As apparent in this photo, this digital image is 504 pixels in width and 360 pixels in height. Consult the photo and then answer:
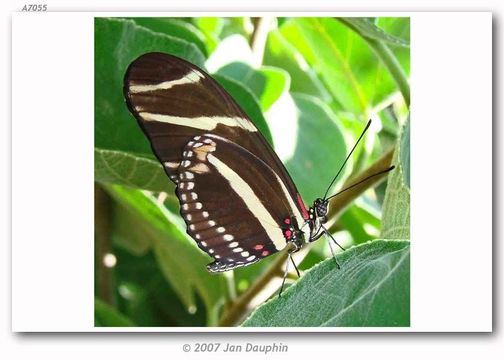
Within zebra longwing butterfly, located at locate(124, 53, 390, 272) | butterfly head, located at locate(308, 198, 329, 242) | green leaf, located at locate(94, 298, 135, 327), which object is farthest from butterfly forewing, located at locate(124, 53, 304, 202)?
green leaf, located at locate(94, 298, 135, 327)

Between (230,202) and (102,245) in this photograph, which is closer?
(230,202)

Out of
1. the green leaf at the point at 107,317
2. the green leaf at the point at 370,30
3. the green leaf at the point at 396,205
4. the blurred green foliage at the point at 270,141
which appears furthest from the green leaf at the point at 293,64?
the green leaf at the point at 107,317

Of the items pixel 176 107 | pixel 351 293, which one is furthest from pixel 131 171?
pixel 351 293

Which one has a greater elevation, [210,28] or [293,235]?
[210,28]

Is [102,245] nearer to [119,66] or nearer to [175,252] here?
[175,252]

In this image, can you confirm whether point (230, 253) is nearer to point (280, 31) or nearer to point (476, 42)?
point (280, 31)

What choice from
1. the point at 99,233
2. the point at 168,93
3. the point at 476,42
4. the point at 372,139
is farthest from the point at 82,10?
the point at 476,42
